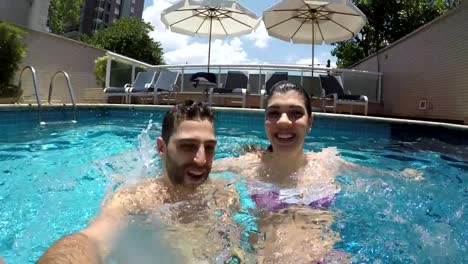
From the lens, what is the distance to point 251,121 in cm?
935

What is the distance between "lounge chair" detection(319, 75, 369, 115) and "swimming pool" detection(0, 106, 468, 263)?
2.53 m

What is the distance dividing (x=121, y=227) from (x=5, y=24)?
12952 millimetres

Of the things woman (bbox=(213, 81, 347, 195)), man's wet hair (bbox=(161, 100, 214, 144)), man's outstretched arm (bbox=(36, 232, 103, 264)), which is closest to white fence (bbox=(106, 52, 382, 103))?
woman (bbox=(213, 81, 347, 195))

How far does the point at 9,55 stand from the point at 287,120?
473 inches

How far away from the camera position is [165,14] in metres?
12.4

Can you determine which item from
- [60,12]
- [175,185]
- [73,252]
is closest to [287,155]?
[175,185]

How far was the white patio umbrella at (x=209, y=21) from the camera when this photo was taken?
41.7 feet

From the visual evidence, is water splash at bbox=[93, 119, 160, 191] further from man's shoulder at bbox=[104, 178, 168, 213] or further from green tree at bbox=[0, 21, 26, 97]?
green tree at bbox=[0, 21, 26, 97]

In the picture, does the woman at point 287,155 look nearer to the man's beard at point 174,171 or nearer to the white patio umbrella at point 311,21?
Answer: the man's beard at point 174,171

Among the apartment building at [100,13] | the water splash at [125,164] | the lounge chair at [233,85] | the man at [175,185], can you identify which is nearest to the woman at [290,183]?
the man at [175,185]

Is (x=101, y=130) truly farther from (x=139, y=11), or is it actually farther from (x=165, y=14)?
(x=139, y=11)

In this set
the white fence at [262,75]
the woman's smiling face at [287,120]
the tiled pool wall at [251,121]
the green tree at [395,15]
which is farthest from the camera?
the green tree at [395,15]

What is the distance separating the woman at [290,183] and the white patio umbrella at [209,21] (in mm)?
9533

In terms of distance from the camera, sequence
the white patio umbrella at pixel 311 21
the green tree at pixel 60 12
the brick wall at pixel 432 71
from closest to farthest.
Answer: the brick wall at pixel 432 71 → the white patio umbrella at pixel 311 21 → the green tree at pixel 60 12
